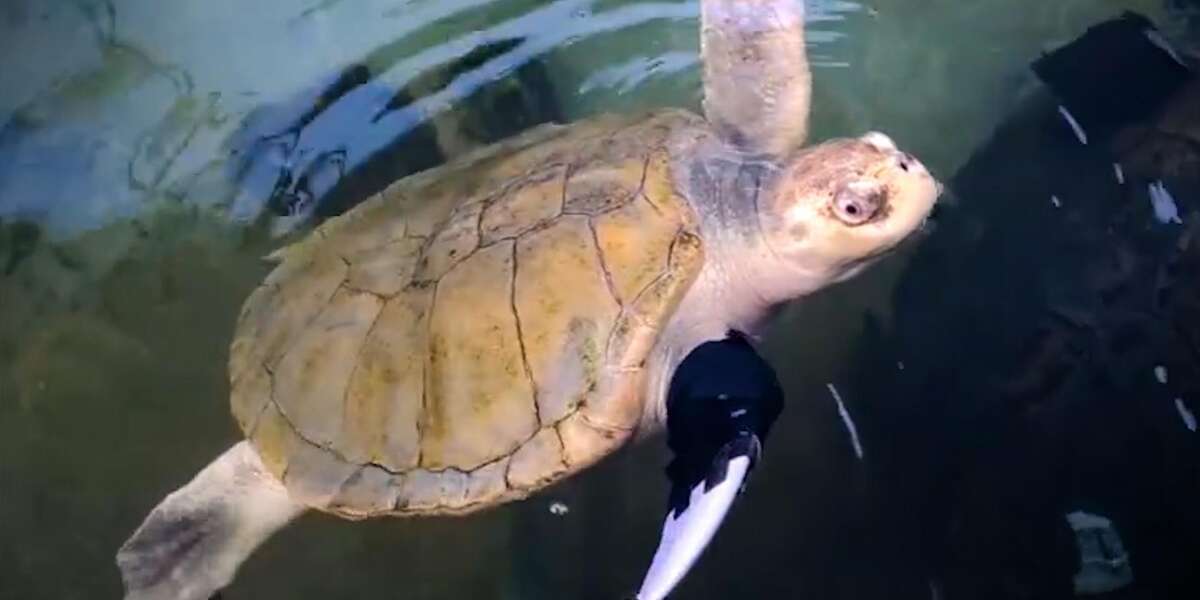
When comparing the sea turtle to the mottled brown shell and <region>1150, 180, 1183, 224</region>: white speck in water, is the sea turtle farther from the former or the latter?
<region>1150, 180, 1183, 224</region>: white speck in water

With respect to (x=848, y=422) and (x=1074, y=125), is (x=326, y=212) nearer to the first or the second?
(x=848, y=422)

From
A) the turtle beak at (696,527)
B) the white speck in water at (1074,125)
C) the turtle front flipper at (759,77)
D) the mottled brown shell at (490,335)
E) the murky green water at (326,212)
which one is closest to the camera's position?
the turtle beak at (696,527)

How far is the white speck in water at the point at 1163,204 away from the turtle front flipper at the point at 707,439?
942mm

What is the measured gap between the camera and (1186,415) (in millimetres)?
1954

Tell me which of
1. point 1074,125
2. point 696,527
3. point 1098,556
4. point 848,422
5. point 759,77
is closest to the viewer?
point 696,527

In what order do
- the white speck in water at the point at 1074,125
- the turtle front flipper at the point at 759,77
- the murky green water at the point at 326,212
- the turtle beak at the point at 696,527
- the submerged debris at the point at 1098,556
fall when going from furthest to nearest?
the white speck in water at the point at 1074,125
the murky green water at the point at 326,212
the submerged debris at the point at 1098,556
the turtle front flipper at the point at 759,77
the turtle beak at the point at 696,527

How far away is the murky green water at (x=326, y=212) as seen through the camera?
6.62 feet

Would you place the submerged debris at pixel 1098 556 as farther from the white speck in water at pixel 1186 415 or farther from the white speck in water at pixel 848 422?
the white speck in water at pixel 848 422

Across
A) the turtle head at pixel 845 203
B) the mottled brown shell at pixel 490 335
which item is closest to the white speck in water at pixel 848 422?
the turtle head at pixel 845 203

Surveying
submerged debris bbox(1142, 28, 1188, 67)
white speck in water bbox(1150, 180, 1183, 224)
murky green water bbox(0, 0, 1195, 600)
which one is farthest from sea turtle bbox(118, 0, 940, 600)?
submerged debris bbox(1142, 28, 1188, 67)

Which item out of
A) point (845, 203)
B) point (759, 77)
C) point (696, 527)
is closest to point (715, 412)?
point (696, 527)

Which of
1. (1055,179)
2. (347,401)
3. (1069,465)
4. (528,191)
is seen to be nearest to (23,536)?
(347,401)

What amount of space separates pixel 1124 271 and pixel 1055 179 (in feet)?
0.83

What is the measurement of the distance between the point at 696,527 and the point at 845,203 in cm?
45
